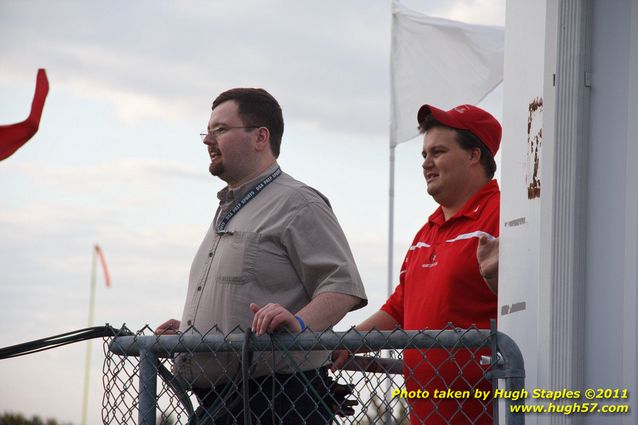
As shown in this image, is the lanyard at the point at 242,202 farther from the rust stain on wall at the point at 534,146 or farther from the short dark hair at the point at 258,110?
the rust stain on wall at the point at 534,146

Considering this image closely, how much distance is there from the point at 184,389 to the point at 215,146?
3.88 ft

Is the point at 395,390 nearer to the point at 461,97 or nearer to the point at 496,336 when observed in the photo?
the point at 496,336

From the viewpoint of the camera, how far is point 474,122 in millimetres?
4746

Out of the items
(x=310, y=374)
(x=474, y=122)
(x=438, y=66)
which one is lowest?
(x=310, y=374)

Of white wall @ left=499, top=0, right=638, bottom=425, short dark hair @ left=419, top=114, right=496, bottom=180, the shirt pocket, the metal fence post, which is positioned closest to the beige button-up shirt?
the shirt pocket

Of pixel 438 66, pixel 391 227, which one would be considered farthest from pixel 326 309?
pixel 438 66

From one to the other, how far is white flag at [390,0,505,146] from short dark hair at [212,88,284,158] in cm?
484

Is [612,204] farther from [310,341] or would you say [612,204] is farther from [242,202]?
[242,202]

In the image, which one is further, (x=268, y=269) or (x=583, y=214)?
(x=268, y=269)

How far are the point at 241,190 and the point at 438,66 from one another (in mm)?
5771

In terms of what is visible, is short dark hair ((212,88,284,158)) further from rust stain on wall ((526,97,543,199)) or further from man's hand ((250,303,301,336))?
rust stain on wall ((526,97,543,199))

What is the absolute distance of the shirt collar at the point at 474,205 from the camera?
4488 mm

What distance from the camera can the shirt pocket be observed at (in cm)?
432

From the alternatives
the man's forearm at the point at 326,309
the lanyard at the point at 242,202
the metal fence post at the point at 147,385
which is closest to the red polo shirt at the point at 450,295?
the man's forearm at the point at 326,309
